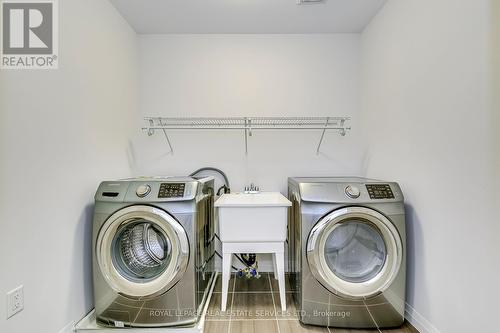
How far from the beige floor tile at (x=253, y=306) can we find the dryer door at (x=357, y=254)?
1.78ft

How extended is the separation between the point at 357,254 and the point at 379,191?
48cm

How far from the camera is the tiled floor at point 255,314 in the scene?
179cm

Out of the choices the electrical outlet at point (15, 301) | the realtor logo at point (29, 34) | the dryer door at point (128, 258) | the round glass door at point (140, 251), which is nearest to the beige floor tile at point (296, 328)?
the dryer door at point (128, 258)

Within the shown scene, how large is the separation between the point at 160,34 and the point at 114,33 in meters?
0.55

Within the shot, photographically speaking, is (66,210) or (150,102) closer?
(66,210)

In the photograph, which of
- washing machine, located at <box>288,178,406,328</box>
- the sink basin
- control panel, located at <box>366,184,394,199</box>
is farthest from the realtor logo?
control panel, located at <box>366,184,394,199</box>

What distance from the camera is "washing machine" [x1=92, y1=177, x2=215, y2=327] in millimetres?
1697

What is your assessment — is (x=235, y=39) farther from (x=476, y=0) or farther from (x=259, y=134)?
(x=476, y=0)

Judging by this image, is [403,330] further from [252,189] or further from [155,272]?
[155,272]

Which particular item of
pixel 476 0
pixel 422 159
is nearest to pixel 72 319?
pixel 422 159

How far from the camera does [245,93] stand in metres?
2.70

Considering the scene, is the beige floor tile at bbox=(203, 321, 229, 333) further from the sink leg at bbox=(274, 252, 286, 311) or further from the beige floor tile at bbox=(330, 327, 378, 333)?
the beige floor tile at bbox=(330, 327, 378, 333)

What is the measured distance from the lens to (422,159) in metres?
1.72

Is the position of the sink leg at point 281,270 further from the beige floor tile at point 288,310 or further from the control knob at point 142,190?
the control knob at point 142,190
